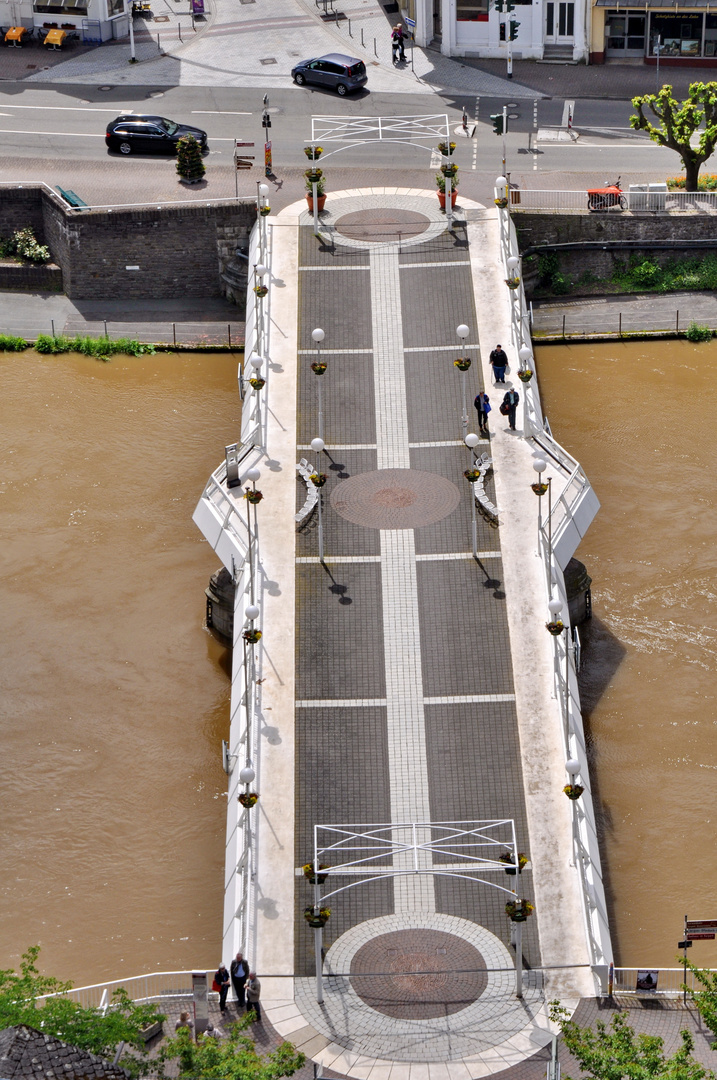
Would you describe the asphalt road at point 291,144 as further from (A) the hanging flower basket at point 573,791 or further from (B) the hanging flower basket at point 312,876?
(B) the hanging flower basket at point 312,876

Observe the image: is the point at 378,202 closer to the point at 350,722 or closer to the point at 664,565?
the point at 664,565

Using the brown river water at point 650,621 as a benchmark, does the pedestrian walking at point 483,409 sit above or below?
above

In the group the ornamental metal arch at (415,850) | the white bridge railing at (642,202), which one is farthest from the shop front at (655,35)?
the ornamental metal arch at (415,850)

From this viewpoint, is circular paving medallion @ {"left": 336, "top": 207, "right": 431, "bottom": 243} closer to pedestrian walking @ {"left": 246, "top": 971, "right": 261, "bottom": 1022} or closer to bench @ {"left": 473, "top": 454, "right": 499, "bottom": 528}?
bench @ {"left": 473, "top": 454, "right": 499, "bottom": 528}

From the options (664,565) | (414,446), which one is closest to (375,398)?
(414,446)

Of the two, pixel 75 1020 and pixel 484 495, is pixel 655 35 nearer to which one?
pixel 484 495

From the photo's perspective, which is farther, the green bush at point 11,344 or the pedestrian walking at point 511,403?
the green bush at point 11,344

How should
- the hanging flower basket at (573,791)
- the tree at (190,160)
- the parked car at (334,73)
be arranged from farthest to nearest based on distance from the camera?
the parked car at (334,73) → the tree at (190,160) → the hanging flower basket at (573,791)
